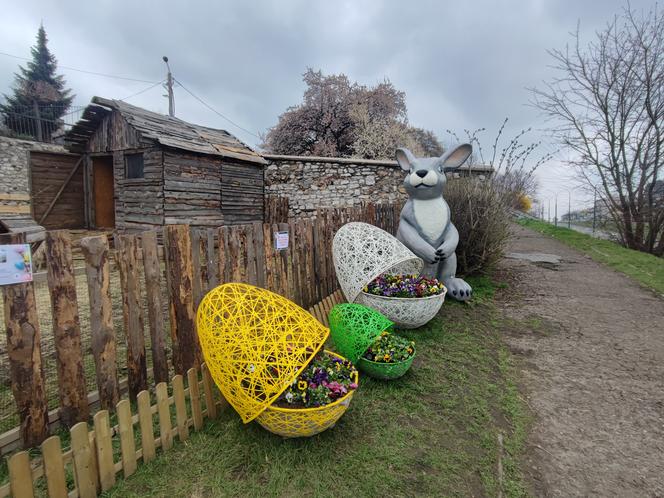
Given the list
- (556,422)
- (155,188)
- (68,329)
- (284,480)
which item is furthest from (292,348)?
(155,188)

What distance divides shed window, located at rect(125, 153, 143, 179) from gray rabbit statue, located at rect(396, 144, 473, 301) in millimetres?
7181

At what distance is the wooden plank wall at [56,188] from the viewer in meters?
9.67

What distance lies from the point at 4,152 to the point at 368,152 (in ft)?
51.6

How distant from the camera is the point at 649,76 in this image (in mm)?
9367

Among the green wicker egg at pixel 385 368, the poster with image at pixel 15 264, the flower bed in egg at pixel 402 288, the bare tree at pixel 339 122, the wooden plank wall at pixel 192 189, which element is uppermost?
the bare tree at pixel 339 122

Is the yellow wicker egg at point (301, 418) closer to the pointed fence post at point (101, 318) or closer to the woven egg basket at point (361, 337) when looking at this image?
the woven egg basket at point (361, 337)

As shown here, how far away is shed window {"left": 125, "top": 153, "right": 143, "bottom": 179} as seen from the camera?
29.1 feet

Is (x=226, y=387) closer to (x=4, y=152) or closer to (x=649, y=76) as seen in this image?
(x=649, y=76)

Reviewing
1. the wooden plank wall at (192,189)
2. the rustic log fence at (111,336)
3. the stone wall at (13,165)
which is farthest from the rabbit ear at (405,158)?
the stone wall at (13,165)

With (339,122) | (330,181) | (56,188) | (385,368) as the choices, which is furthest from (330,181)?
(339,122)

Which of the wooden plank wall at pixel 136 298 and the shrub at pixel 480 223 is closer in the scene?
the wooden plank wall at pixel 136 298

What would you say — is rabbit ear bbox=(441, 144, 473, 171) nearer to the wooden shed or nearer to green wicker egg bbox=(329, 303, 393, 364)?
green wicker egg bbox=(329, 303, 393, 364)

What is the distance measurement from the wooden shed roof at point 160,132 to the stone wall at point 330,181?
94cm

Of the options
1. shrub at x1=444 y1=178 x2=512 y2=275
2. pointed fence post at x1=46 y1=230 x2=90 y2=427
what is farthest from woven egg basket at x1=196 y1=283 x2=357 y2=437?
shrub at x1=444 y1=178 x2=512 y2=275
